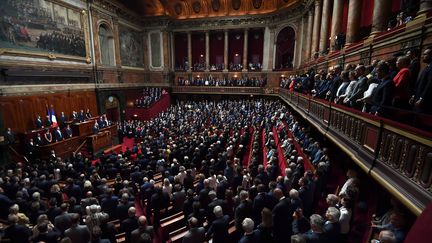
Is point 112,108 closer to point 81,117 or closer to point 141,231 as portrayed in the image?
point 81,117

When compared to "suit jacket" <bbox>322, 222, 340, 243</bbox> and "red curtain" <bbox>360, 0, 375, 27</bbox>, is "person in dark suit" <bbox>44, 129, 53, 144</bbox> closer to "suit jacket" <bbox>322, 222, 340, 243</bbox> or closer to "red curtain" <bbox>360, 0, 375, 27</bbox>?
"suit jacket" <bbox>322, 222, 340, 243</bbox>

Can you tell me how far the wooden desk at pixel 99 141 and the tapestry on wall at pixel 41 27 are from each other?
614 cm

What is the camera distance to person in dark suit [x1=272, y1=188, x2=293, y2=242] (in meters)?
4.23

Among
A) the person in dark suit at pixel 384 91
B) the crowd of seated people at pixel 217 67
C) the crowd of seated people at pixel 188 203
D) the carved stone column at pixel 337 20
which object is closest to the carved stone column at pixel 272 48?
the crowd of seated people at pixel 217 67

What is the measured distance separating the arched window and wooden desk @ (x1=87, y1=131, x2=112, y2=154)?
7889 millimetres

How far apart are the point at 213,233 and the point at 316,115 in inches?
216

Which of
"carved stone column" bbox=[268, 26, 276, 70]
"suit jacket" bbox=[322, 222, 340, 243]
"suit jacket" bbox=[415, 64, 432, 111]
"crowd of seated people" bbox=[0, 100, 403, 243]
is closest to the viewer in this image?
"suit jacket" bbox=[415, 64, 432, 111]

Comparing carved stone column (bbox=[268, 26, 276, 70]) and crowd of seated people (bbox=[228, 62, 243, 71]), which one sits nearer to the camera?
carved stone column (bbox=[268, 26, 276, 70])

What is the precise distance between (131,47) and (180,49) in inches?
308

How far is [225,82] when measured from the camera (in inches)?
1019

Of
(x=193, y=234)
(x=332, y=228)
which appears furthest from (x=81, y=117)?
(x=332, y=228)

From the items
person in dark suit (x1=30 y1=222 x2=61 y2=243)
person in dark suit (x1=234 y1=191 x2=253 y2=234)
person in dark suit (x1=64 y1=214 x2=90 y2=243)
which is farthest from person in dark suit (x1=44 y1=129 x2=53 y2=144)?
person in dark suit (x1=234 y1=191 x2=253 y2=234)

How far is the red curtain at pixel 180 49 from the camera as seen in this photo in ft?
99.3

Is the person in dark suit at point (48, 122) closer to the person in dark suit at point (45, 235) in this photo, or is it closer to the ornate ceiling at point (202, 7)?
the person in dark suit at point (45, 235)
